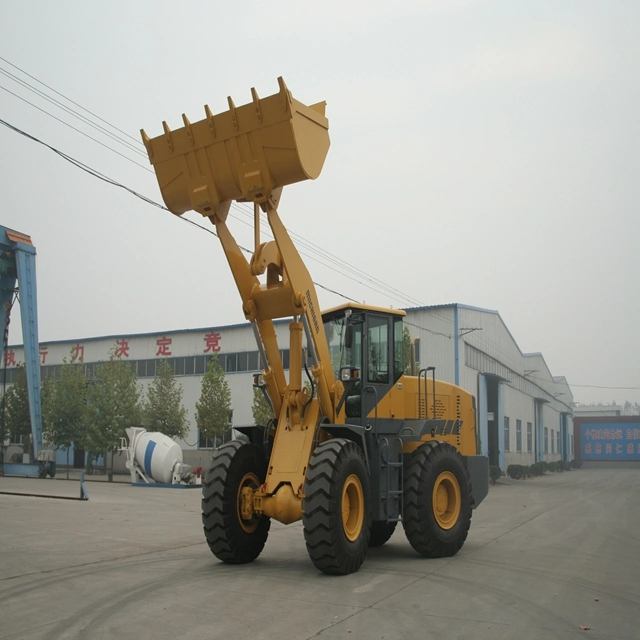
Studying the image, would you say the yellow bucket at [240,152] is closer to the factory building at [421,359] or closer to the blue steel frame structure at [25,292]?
the blue steel frame structure at [25,292]

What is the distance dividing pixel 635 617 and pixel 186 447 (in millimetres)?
39359

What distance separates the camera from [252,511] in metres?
10.1

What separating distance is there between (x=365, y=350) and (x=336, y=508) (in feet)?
9.14

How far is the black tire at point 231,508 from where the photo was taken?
9.79 metres

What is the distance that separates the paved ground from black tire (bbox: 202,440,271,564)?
0.28 metres

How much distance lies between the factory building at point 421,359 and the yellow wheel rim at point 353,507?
24.5 m

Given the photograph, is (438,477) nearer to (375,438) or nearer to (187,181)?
(375,438)

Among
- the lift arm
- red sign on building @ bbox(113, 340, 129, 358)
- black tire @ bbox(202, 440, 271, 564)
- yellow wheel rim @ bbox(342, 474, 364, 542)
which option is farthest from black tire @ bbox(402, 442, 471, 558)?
red sign on building @ bbox(113, 340, 129, 358)

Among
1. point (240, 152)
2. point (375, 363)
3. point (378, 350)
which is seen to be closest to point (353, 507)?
point (375, 363)

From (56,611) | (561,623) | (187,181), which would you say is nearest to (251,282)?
(187,181)

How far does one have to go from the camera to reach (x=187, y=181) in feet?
33.4

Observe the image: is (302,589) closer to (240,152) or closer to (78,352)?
(240,152)

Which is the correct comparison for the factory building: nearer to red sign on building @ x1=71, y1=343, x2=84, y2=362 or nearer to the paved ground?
red sign on building @ x1=71, y1=343, x2=84, y2=362

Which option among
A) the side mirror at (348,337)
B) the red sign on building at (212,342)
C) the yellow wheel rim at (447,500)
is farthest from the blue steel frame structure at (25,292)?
the yellow wheel rim at (447,500)
